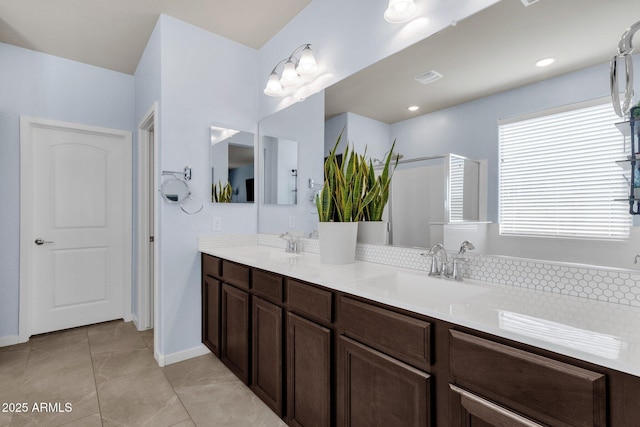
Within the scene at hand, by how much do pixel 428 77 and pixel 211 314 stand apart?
83.1 inches

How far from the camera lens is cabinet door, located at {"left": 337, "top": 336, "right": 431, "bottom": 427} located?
1.00m

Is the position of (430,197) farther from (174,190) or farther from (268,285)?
(174,190)

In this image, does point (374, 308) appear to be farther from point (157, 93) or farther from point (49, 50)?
point (49, 50)

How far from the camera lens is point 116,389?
6.59ft

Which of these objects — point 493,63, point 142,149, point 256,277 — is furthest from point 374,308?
point 142,149

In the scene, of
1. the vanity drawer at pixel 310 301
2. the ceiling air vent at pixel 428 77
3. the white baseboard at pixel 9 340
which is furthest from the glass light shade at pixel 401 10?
the white baseboard at pixel 9 340

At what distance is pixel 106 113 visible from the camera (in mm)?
3164

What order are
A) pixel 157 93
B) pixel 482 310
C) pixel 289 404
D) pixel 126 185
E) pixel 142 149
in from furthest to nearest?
pixel 126 185 → pixel 142 149 → pixel 157 93 → pixel 289 404 → pixel 482 310

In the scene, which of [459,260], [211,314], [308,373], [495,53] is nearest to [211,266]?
[211,314]

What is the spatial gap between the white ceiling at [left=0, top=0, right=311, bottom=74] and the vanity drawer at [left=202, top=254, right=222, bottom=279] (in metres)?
1.79

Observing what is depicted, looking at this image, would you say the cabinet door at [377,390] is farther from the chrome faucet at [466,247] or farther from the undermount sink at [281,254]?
the undermount sink at [281,254]

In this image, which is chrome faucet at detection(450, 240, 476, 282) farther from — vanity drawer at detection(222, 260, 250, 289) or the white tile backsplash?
vanity drawer at detection(222, 260, 250, 289)

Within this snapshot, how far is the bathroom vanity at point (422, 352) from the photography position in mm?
708

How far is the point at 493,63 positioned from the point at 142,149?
2.98 metres
